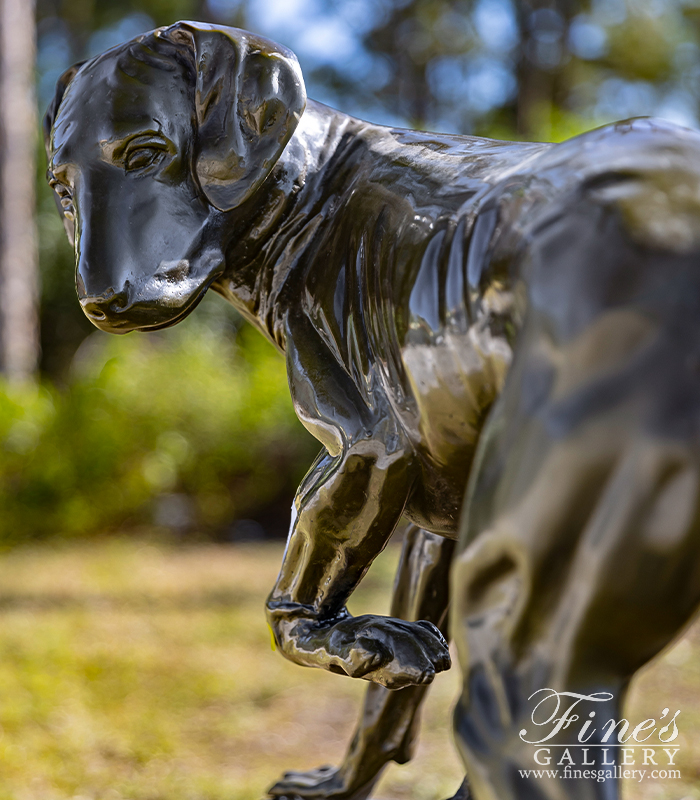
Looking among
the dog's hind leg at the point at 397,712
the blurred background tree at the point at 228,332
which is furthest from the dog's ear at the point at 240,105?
the blurred background tree at the point at 228,332

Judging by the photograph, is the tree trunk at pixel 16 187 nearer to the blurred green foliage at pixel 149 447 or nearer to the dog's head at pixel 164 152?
the blurred green foliage at pixel 149 447

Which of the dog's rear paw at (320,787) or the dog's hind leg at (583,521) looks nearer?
the dog's hind leg at (583,521)

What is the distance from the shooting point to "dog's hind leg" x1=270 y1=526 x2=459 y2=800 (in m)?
1.54

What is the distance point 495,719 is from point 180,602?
450 cm

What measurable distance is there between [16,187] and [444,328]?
6831 mm

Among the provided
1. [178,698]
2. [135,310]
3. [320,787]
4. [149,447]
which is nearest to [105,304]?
[135,310]

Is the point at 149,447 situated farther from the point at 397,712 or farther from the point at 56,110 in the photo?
the point at 56,110

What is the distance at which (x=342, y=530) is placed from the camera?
3.81 ft

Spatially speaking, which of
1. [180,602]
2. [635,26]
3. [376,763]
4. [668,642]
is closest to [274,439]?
[180,602]

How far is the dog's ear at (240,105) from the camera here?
116cm

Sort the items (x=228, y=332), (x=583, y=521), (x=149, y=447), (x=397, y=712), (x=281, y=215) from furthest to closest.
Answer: (x=228, y=332) < (x=149, y=447) < (x=397, y=712) < (x=281, y=215) < (x=583, y=521)

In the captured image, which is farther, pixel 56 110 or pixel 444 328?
pixel 56 110

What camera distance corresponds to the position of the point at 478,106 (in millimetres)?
16812

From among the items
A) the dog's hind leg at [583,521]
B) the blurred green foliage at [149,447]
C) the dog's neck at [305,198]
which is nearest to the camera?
the dog's hind leg at [583,521]
